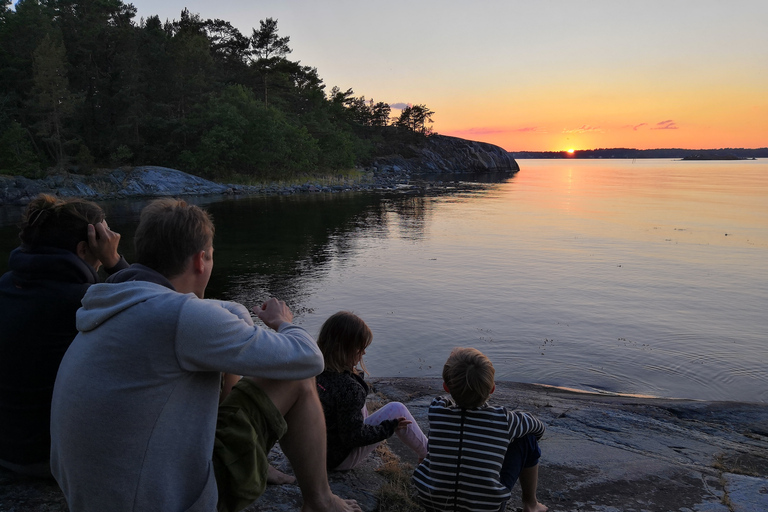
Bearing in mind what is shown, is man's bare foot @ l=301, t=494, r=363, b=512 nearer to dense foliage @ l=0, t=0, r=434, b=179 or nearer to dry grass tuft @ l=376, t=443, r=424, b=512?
dry grass tuft @ l=376, t=443, r=424, b=512

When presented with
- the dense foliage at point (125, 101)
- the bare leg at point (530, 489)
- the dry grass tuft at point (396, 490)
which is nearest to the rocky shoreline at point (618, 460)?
the dry grass tuft at point (396, 490)

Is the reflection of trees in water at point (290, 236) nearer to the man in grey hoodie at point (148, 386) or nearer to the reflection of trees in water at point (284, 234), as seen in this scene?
the reflection of trees in water at point (284, 234)

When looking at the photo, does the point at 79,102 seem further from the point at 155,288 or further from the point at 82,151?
the point at 155,288

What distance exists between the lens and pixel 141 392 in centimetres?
171

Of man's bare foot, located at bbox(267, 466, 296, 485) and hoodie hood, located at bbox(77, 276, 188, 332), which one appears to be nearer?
hoodie hood, located at bbox(77, 276, 188, 332)

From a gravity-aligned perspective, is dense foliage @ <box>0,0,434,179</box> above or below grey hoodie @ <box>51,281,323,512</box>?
above

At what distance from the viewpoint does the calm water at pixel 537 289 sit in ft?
25.3

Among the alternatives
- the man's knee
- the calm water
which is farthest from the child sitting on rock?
the calm water

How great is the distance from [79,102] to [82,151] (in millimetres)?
3727

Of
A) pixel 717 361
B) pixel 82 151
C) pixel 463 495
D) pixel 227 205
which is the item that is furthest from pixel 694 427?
pixel 82 151

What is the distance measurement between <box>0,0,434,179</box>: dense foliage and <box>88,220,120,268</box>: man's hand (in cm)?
4112

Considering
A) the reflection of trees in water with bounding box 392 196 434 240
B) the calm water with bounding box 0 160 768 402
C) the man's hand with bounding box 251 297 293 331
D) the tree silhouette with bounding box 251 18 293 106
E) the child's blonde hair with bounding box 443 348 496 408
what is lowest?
the calm water with bounding box 0 160 768 402

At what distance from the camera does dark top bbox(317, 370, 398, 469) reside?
304cm

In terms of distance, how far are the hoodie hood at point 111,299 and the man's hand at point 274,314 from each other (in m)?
0.53
